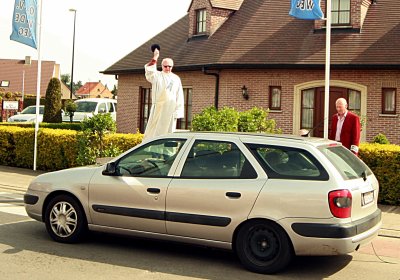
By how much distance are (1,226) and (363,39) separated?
13.1 meters

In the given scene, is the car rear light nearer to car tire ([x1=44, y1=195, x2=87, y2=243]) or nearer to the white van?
car tire ([x1=44, y1=195, x2=87, y2=243])

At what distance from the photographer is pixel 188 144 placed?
6.85 m

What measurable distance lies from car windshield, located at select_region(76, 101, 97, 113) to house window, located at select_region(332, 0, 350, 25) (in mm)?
15113

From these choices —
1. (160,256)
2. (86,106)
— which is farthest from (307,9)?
(86,106)

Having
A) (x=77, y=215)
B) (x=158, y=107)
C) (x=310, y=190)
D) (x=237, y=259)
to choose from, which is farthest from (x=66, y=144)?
(x=310, y=190)

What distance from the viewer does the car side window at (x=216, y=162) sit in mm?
6449

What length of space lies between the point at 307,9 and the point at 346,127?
4376 mm

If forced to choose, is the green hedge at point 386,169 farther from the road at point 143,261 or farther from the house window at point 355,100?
the house window at point 355,100

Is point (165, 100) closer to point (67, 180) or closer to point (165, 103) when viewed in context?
point (165, 103)

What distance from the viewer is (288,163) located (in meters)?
6.30

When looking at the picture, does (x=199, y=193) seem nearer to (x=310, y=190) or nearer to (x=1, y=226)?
(x=310, y=190)

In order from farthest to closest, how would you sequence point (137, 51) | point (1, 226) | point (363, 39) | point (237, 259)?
point (137, 51) < point (363, 39) < point (1, 226) < point (237, 259)

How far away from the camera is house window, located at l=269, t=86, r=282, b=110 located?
18359mm

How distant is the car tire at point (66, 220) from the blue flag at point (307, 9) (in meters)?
7.83
